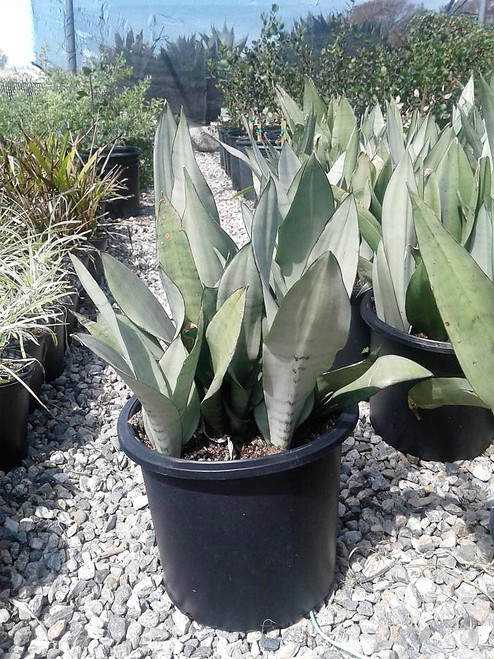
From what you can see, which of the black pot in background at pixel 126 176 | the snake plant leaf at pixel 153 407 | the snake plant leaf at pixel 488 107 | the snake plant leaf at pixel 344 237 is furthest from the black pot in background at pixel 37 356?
the black pot in background at pixel 126 176

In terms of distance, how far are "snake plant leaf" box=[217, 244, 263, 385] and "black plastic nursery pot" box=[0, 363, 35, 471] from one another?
81 centimetres

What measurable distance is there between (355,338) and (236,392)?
3.74 ft

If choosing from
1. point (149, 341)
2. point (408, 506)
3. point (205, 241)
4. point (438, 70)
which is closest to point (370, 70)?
point (438, 70)

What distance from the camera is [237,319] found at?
36.6 inches

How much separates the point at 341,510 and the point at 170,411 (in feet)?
2.20

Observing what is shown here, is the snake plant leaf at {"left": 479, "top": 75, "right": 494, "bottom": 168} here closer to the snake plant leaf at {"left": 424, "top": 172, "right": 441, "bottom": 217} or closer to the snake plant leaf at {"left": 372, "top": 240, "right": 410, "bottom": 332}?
the snake plant leaf at {"left": 424, "top": 172, "right": 441, "bottom": 217}

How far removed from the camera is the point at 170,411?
972mm

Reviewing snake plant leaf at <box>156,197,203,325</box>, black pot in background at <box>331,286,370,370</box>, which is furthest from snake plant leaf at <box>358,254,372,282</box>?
snake plant leaf at <box>156,197,203,325</box>

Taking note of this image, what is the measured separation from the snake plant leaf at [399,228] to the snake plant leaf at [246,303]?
60 cm

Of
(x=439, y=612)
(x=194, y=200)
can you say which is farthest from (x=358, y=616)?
(x=194, y=200)

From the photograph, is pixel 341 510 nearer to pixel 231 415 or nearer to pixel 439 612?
pixel 439 612

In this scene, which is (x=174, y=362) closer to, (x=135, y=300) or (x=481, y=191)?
(x=135, y=300)

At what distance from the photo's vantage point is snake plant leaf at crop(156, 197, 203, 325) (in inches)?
41.2

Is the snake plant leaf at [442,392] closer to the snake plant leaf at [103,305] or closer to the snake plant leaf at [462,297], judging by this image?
the snake plant leaf at [462,297]
